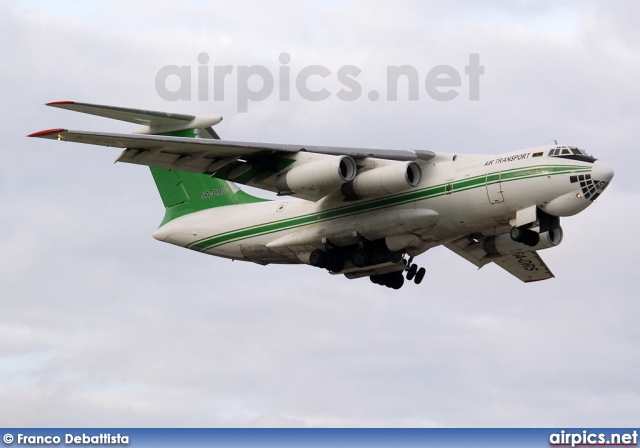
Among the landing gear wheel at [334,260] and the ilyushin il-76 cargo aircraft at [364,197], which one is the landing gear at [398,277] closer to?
the ilyushin il-76 cargo aircraft at [364,197]

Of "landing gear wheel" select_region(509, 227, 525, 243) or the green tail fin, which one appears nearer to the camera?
"landing gear wheel" select_region(509, 227, 525, 243)

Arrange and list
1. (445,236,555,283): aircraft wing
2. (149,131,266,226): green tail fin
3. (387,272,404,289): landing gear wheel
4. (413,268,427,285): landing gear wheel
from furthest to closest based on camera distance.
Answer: (149,131,266,226): green tail fin → (445,236,555,283): aircraft wing → (387,272,404,289): landing gear wheel → (413,268,427,285): landing gear wheel

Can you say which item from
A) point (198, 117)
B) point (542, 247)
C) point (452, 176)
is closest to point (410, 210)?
point (452, 176)

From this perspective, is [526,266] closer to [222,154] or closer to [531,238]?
[531,238]

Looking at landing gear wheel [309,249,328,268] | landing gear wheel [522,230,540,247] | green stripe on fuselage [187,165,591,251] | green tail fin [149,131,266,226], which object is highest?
green tail fin [149,131,266,226]

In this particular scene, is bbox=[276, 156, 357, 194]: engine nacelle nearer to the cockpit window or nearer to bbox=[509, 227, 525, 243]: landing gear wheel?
bbox=[509, 227, 525, 243]: landing gear wheel

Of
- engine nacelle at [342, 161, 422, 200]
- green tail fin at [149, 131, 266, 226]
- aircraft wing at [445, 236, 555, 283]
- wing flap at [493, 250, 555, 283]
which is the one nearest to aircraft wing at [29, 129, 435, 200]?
engine nacelle at [342, 161, 422, 200]

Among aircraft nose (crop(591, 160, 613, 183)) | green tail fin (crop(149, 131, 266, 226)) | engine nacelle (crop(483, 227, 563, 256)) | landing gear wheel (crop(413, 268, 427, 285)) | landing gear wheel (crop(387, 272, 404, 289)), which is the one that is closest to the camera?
aircraft nose (crop(591, 160, 613, 183))

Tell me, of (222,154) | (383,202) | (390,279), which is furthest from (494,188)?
(222,154)
